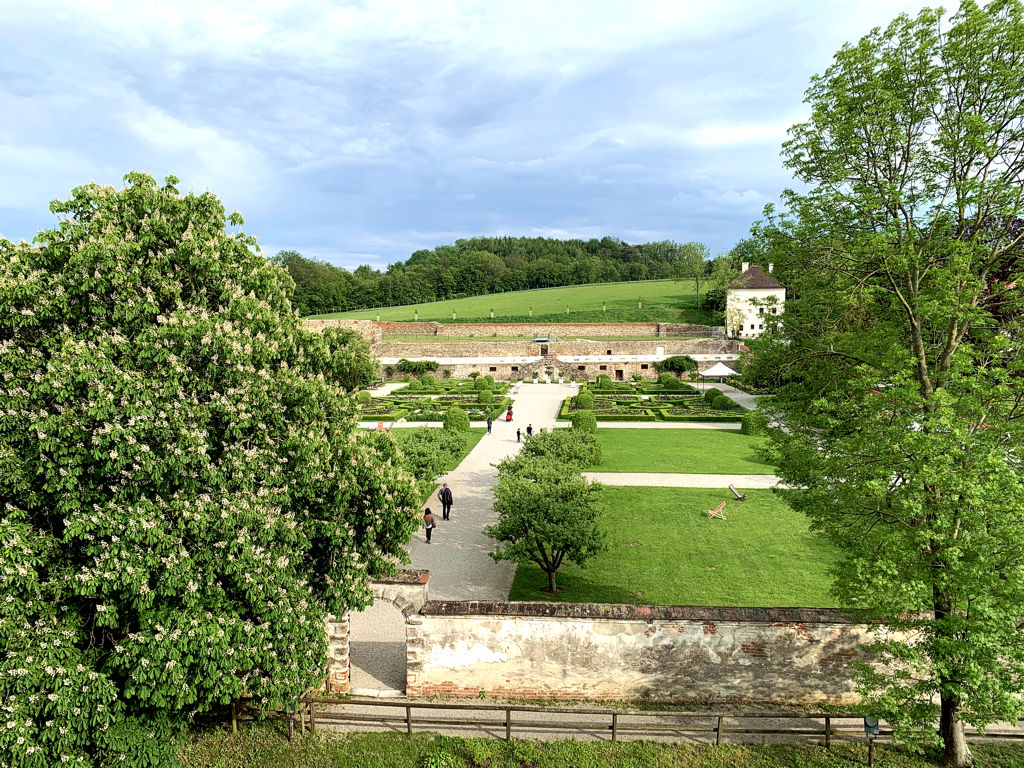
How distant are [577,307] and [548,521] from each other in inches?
2760

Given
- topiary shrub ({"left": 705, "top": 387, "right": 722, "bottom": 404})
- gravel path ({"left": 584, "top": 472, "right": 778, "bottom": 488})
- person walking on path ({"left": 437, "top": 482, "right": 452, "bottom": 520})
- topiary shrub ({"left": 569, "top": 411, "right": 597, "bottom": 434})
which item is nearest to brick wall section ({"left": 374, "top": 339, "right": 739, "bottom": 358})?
topiary shrub ({"left": 705, "top": 387, "right": 722, "bottom": 404})

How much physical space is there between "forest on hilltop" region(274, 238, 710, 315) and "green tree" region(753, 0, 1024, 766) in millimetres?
77644

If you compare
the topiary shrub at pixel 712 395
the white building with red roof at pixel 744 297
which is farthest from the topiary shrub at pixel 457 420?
the white building with red roof at pixel 744 297

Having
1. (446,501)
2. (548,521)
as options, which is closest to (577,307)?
(446,501)

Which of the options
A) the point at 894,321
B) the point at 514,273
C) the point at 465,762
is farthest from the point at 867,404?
the point at 514,273

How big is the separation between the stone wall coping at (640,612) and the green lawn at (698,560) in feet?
9.37

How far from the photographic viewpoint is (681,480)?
64.5ft

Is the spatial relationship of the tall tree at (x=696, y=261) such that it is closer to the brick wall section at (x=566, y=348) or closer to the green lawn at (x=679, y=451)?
the brick wall section at (x=566, y=348)

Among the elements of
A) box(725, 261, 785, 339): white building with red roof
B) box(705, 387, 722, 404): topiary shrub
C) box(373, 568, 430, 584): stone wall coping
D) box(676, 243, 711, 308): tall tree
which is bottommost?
box(373, 568, 430, 584): stone wall coping

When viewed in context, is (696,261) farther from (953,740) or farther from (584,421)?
(953,740)

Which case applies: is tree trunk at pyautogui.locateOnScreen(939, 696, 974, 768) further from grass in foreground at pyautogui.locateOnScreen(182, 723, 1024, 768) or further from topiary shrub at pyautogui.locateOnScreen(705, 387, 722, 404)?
topiary shrub at pyautogui.locateOnScreen(705, 387, 722, 404)

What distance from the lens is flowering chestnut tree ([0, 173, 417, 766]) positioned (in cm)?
570

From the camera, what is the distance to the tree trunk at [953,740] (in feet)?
23.9

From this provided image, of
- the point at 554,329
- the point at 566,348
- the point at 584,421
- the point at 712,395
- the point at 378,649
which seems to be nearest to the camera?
the point at 378,649
